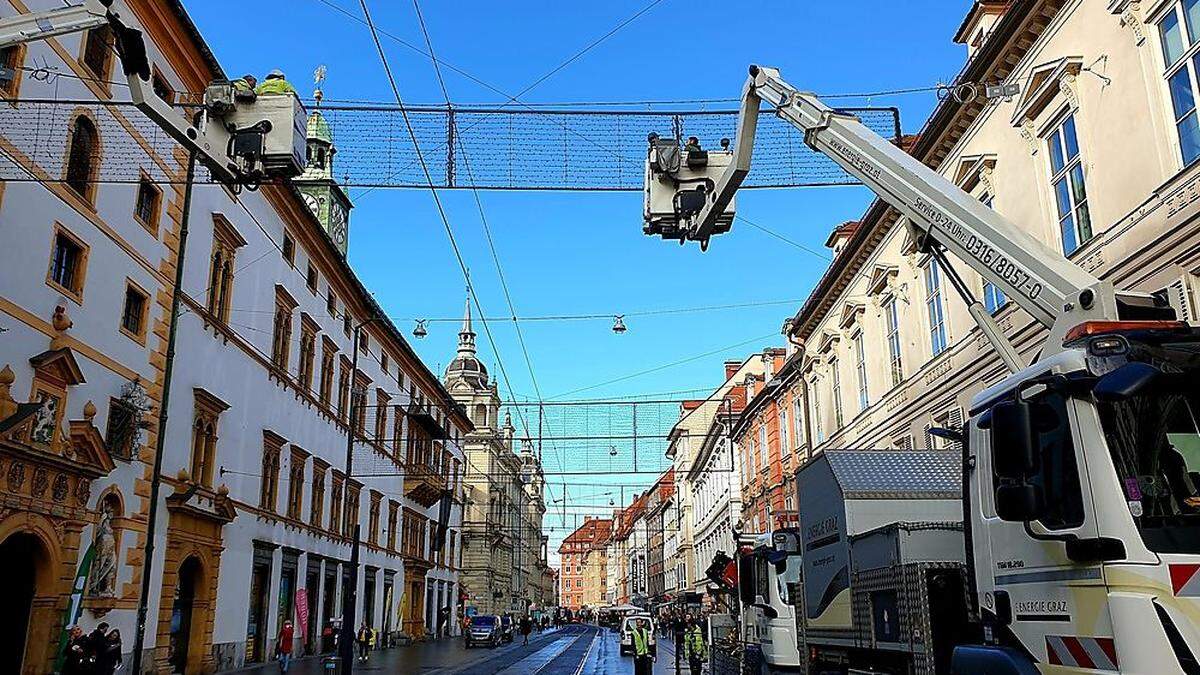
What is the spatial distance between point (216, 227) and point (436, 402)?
34559mm

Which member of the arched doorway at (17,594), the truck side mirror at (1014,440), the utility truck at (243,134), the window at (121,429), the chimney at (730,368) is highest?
the chimney at (730,368)

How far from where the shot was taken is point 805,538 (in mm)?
12156

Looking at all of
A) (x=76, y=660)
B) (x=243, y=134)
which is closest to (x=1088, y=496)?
(x=243, y=134)

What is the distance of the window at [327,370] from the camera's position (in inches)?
1405

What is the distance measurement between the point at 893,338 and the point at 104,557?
20175 mm

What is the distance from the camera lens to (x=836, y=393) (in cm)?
3294

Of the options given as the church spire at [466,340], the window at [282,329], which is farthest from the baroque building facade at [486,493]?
the window at [282,329]

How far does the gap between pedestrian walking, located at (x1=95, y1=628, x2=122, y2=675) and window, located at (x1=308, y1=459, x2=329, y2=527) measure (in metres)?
16.9

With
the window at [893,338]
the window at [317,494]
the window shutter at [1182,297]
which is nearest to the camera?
the window shutter at [1182,297]

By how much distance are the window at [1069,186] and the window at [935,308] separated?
575 cm

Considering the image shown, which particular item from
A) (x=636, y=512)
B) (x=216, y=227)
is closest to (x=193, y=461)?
(x=216, y=227)

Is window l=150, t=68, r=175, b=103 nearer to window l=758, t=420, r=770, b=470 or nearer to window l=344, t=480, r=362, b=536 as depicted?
window l=344, t=480, r=362, b=536

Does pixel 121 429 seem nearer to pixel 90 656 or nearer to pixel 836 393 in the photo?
pixel 90 656

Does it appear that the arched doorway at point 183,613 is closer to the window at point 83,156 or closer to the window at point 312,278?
the window at point 83,156
